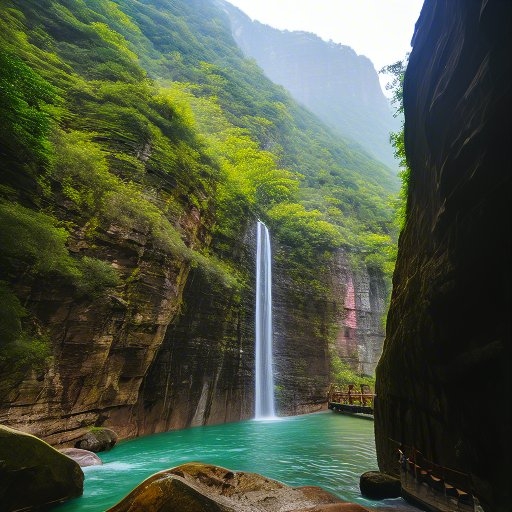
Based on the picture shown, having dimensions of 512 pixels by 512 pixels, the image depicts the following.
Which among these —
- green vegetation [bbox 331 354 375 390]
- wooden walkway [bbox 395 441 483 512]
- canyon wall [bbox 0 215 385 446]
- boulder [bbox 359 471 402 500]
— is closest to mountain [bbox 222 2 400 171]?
canyon wall [bbox 0 215 385 446]

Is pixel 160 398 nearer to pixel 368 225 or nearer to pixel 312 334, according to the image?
pixel 312 334

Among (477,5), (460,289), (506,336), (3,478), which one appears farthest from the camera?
(3,478)

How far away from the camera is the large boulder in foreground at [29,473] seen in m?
5.91

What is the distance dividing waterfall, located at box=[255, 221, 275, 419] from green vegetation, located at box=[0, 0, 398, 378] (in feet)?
6.29

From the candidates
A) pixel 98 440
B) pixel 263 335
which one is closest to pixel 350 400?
pixel 263 335

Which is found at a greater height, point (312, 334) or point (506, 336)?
point (312, 334)

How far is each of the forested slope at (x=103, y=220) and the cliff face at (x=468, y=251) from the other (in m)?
10.0

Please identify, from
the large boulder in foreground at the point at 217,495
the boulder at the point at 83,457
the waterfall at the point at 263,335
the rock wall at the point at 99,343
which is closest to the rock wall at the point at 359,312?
the waterfall at the point at 263,335

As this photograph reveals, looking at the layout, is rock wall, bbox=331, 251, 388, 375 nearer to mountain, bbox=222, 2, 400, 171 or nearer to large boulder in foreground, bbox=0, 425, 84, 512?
large boulder in foreground, bbox=0, 425, 84, 512

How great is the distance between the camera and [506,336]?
3.14m

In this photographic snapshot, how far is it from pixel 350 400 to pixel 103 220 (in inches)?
736

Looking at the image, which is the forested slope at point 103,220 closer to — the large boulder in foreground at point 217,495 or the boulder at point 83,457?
the boulder at point 83,457

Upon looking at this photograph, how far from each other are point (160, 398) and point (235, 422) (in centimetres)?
570

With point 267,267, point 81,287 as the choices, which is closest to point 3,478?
point 81,287
